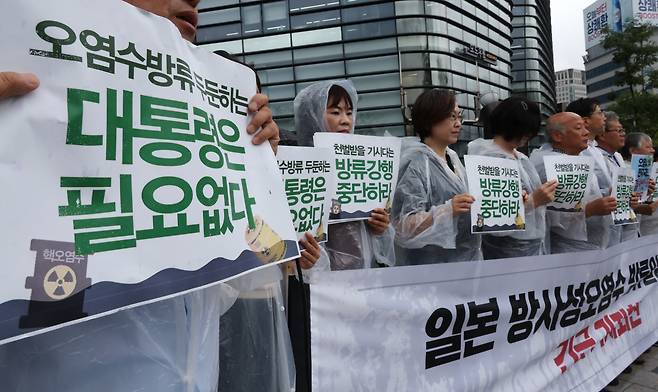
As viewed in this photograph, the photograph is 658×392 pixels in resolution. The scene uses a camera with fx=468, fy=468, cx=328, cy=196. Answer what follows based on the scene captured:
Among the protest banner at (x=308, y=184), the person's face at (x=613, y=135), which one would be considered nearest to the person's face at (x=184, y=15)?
the protest banner at (x=308, y=184)

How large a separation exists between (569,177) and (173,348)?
248 centimetres

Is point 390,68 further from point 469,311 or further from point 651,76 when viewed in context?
point 469,311

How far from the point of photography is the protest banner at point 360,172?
1995 mm

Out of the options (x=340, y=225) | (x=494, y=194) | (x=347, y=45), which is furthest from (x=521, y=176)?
(x=347, y=45)

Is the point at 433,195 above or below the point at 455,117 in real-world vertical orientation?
below

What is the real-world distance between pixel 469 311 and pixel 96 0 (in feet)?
5.79

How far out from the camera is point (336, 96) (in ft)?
7.64

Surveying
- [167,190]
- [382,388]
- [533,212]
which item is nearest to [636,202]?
[533,212]

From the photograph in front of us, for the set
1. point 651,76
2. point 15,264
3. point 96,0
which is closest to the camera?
point 15,264

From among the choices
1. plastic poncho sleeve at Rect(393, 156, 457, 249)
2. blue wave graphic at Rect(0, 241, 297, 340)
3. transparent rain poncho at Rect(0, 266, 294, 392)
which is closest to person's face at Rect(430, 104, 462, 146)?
plastic poncho sleeve at Rect(393, 156, 457, 249)

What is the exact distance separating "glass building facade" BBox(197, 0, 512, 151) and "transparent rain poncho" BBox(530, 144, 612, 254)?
18085 mm

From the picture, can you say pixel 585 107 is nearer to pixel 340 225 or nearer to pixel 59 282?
pixel 340 225

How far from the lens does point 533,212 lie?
263 cm

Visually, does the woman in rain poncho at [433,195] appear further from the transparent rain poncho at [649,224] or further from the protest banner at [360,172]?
the transparent rain poncho at [649,224]
